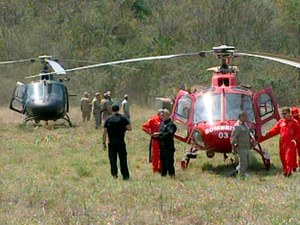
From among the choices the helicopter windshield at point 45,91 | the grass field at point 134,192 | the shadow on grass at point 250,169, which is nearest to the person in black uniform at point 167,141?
the grass field at point 134,192

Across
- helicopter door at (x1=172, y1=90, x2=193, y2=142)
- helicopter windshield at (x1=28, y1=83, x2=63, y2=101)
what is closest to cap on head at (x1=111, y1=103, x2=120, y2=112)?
helicopter door at (x1=172, y1=90, x2=193, y2=142)

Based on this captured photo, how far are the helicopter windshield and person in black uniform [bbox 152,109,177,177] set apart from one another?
32.4ft

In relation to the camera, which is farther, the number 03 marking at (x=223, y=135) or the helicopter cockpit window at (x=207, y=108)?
the helicopter cockpit window at (x=207, y=108)

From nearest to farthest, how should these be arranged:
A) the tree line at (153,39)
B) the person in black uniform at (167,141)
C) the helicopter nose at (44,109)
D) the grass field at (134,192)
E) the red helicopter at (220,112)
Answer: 1. the grass field at (134,192)
2. the person in black uniform at (167,141)
3. the red helicopter at (220,112)
4. the helicopter nose at (44,109)
5. the tree line at (153,39)

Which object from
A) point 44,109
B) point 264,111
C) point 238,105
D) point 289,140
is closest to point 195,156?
point 238,105

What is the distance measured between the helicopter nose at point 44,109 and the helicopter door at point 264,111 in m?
9.16

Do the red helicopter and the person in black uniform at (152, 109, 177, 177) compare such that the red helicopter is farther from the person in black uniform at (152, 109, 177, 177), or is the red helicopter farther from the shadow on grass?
the person in black uniform at (152, 109, 177, 177)

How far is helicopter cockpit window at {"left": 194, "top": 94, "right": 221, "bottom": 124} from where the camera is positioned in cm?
1044

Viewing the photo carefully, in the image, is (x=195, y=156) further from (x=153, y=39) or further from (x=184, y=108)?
(x=153, y=39)

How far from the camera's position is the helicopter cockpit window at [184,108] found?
1116 centimetres

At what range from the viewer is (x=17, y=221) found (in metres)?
6.14

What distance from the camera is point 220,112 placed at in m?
10.4

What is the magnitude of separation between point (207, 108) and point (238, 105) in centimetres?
56

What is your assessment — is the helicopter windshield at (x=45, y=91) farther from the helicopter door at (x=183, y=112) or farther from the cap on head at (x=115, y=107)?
the cap on head at (x=115, y=107)
